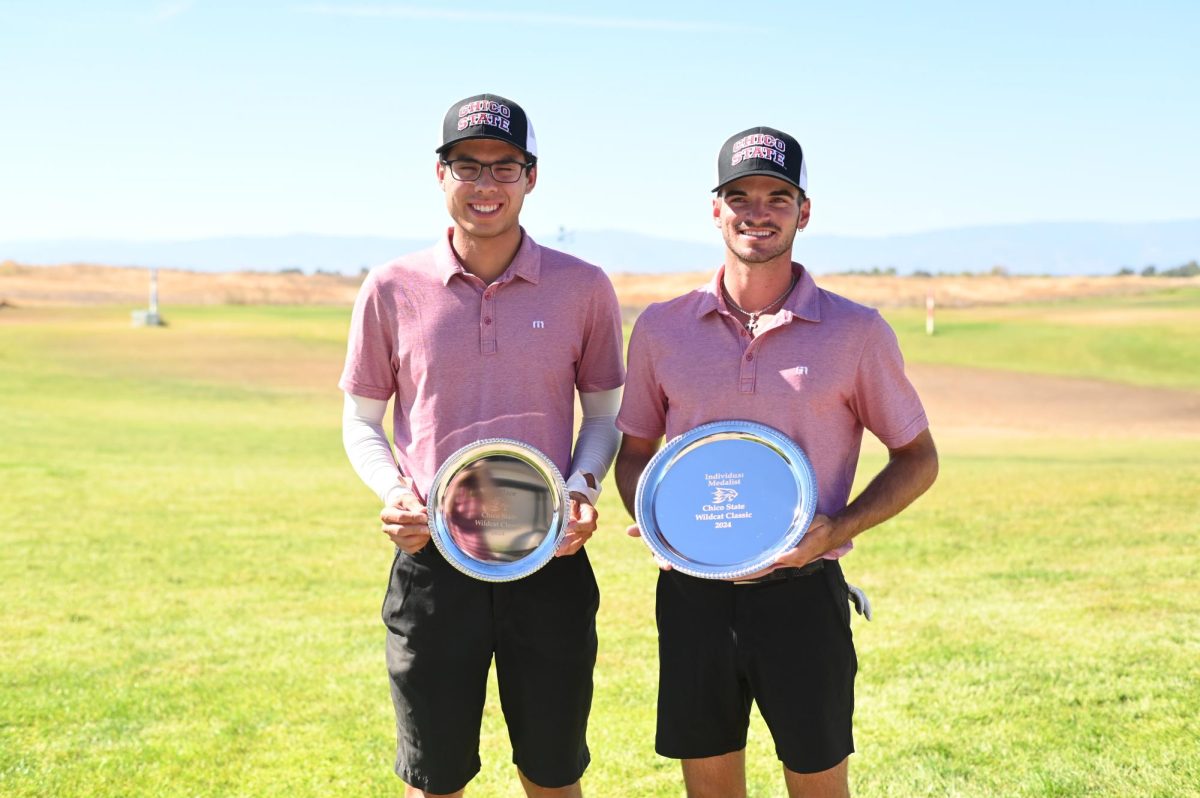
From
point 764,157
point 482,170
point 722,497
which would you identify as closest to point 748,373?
point 722,497

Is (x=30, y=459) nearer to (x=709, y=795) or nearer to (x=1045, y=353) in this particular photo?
(x=709, y=795)

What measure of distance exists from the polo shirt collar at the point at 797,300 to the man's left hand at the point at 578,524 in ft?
2.05

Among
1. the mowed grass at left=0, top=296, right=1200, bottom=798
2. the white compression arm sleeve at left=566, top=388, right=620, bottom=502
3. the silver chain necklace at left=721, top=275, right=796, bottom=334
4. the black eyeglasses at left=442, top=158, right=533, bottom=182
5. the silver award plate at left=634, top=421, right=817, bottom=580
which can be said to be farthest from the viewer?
the mowed grass at left=0, top=296, right=1200, bottom=798

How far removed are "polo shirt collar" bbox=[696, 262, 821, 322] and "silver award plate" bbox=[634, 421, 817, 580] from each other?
327 millimetres

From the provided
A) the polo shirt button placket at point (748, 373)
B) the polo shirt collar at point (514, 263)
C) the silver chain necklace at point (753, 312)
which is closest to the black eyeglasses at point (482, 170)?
the polo shirt collar at point (514, 263)

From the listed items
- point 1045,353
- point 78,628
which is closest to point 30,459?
point 78,628

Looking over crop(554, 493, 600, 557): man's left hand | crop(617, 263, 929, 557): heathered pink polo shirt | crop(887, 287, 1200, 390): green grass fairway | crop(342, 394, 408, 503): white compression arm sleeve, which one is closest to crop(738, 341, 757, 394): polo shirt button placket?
crop(617, 263, 929, 557): heathered pink polo shirt

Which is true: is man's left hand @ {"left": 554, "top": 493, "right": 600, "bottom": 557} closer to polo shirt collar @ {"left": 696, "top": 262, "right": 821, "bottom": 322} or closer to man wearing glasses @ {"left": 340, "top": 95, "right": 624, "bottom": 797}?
man wearing glasses @ {"left": 340, "top": 95, "right": 624, "bottom": 797}

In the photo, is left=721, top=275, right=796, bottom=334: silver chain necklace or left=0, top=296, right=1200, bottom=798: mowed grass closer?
left=721, top=275, right=796, bottom=334: silver chain necklace

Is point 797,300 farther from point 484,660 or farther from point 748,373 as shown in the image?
point 484,660

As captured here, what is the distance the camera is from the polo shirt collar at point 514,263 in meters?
3.87

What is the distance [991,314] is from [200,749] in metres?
55.5

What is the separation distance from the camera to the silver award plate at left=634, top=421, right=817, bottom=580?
11.8 feet

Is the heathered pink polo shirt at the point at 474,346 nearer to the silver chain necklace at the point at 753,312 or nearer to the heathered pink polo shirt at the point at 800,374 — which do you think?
the heathered pink polo shirt at the point at 800,374
